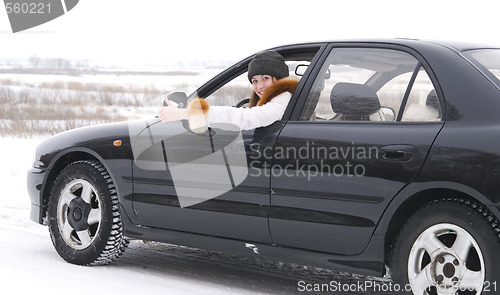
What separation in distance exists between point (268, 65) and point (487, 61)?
1389mm

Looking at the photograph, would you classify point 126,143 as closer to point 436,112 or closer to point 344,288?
point 344,288

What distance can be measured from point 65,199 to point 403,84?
266cm

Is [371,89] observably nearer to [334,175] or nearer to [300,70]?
[334,175]

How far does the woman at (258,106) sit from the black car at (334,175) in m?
0.07

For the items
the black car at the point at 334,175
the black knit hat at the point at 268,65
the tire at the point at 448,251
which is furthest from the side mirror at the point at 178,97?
the tire at the point at 448,251

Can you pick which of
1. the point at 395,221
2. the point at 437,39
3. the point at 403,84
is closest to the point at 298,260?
the point at 395,221

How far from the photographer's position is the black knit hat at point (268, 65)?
17.2 ft

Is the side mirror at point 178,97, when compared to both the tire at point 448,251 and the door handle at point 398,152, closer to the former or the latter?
the door handle at point 398,152

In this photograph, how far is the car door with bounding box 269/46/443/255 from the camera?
4406 mm

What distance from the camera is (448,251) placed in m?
4.21

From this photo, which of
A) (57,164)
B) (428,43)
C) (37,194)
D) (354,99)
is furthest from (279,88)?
(37,194)

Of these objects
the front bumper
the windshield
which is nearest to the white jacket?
the windshield

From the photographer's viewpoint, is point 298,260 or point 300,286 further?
point 300,286

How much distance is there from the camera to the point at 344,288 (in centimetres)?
546
